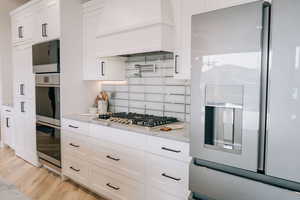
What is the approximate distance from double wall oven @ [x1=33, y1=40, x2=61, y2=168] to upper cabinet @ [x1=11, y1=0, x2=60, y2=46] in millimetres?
167

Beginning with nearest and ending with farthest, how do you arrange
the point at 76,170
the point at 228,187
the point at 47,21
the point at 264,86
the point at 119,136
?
the point at 264,86, the point at 228,187, the point at 119,136, the point at 76,170, the point at 47,21

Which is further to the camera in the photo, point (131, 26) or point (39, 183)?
point (39, 183)

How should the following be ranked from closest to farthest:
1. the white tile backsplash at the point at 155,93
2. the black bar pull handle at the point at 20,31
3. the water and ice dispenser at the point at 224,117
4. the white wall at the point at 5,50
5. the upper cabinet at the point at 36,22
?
1. the water and ice dispenser at the point at 224,117
2. the white tile backsplash at the point at 155,93
3. the upper cabinet at the point at 36,22
4. the black bar pull handle at the point at 20,31
5. the white wall at the point at 5,50

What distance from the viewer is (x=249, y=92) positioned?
1.37m

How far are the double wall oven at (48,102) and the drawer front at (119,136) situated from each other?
820 millimetres

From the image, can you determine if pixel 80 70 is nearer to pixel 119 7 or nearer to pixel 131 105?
pixel 131 105

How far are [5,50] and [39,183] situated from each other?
10.2ft

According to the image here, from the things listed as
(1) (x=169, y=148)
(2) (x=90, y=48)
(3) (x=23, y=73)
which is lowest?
(1) (x=169, y=148)

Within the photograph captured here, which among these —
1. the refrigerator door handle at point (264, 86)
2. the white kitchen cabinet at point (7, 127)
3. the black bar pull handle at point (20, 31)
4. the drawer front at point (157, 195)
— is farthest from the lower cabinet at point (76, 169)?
the black bar pull handle at point (20, 31)

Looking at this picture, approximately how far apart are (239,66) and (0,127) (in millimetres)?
5371

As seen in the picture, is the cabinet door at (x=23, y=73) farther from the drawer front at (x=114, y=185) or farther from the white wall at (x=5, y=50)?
the drawer front at (x=114, y=185)

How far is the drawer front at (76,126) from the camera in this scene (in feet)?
9.40

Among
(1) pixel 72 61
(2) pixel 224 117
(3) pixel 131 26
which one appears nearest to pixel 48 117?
(1) pixel 72 61

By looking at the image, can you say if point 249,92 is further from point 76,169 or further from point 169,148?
point 76,169
